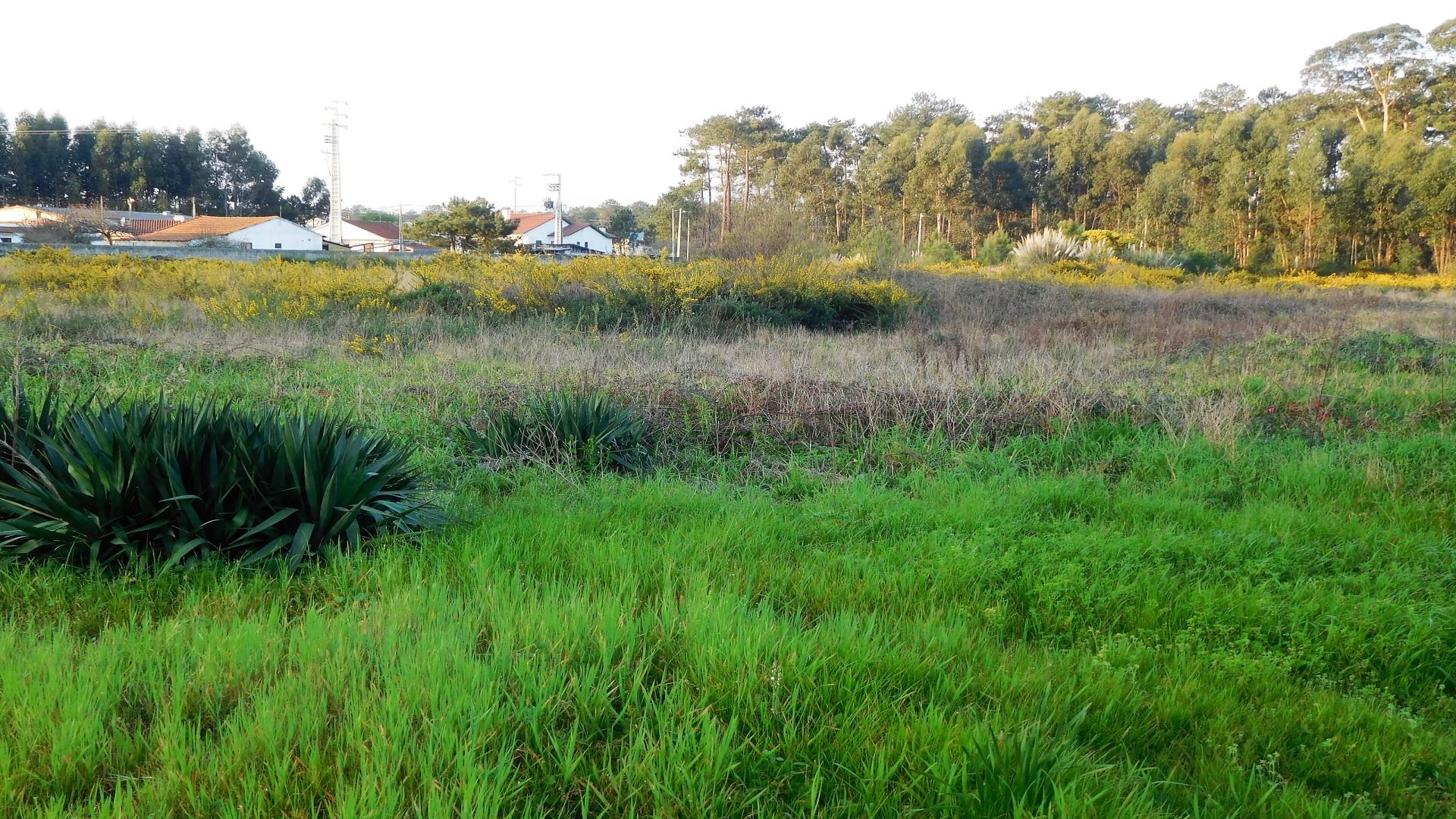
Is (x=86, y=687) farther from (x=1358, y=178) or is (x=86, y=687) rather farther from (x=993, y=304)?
(x=1358, y=178)

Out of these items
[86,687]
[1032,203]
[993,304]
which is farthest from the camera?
[1032,203]

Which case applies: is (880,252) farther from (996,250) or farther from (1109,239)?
(1109,239)

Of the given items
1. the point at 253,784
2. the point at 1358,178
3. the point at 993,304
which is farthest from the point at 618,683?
the point at 1358,178

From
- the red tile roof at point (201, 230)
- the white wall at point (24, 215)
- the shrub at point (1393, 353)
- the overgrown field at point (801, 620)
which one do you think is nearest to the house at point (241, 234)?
the red tile roof at point (201, 230)

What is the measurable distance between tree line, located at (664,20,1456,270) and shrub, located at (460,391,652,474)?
1965 cm

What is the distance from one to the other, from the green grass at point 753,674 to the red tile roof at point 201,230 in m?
63.4

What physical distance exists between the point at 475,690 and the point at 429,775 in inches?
15.8

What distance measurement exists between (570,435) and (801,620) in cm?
367

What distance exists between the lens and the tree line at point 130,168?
74.6 m

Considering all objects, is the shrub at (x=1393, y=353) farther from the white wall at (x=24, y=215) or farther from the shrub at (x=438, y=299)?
the white wall at (x=24, y=215)

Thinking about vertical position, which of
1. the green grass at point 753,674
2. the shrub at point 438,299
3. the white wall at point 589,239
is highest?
the white wall at point 589,239

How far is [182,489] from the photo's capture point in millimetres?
4086

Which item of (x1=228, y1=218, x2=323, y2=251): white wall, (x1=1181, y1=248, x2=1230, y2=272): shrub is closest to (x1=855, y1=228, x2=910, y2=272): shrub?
(x1=1181, y1=248, x2=1230, y2=272): shrub

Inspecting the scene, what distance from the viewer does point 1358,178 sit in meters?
43.5
